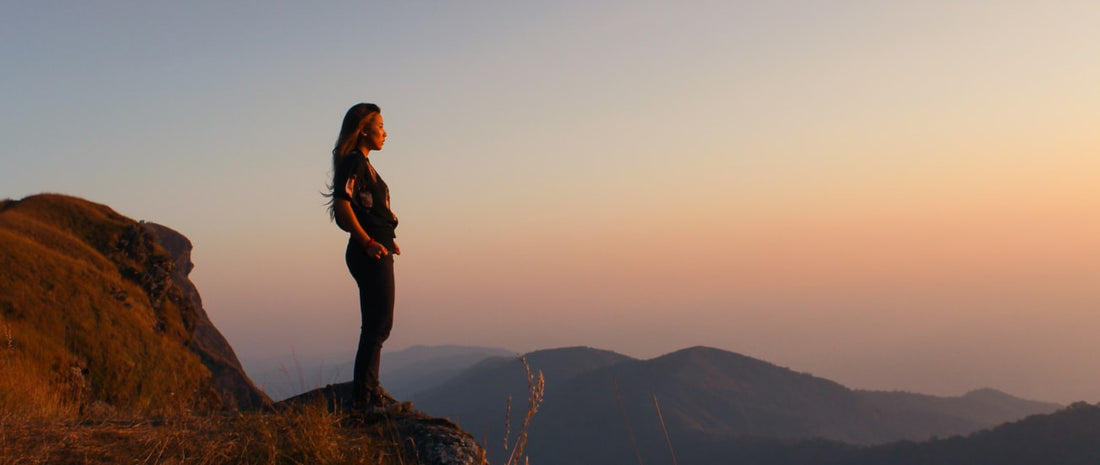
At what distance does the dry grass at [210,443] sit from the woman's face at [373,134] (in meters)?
2.03

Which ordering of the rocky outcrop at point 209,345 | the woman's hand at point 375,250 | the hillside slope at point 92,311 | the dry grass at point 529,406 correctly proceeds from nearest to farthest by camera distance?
1. the dry grass at point 529,406
2. the woman's hand at point 375,250
3. the hillside slope at point 92,311
4. the rocky outcrop at point 209,345

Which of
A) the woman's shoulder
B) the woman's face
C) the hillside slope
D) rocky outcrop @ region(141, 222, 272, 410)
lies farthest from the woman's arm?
rocky outcrop @ region(141, 222, 272, 410)

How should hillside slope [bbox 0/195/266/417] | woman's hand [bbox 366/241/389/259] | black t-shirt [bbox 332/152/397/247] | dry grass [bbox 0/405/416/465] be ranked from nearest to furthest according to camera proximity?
dry grass [bbox 0/405/416/465], woman's hand [bbox 366/241/389/259], black t-shirt [bbox 332/152/397/247], hillside slope [bbox 0/195/266/417]

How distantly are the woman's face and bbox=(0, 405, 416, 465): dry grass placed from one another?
2.03m

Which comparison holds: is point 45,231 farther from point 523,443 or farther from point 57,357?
point 523,443

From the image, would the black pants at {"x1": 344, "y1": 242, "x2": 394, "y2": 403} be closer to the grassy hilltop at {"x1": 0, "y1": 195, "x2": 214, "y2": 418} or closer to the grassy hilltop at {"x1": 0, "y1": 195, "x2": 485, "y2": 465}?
the grassy hilltop at {"x1": 0, "y1": 195, "x2": 485, "y2": 465}

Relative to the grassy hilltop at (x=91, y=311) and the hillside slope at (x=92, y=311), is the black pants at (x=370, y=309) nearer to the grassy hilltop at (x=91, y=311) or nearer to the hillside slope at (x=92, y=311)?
the hillside slope at (x=92, y=311)

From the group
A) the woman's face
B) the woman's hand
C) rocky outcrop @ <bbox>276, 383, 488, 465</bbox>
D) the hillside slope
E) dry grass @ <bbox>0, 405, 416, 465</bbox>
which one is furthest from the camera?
the hillside slope

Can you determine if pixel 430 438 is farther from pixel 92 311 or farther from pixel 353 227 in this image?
pixel 92 311

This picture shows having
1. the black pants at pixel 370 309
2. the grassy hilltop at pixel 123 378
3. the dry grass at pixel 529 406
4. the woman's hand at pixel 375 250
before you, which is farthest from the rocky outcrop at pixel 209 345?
the dry grass at pixel 529 406

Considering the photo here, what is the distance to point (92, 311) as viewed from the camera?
1489cm

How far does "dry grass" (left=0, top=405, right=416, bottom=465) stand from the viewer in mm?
4379

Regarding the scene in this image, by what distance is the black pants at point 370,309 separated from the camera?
558 cm

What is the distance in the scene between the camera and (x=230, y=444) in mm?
4555
